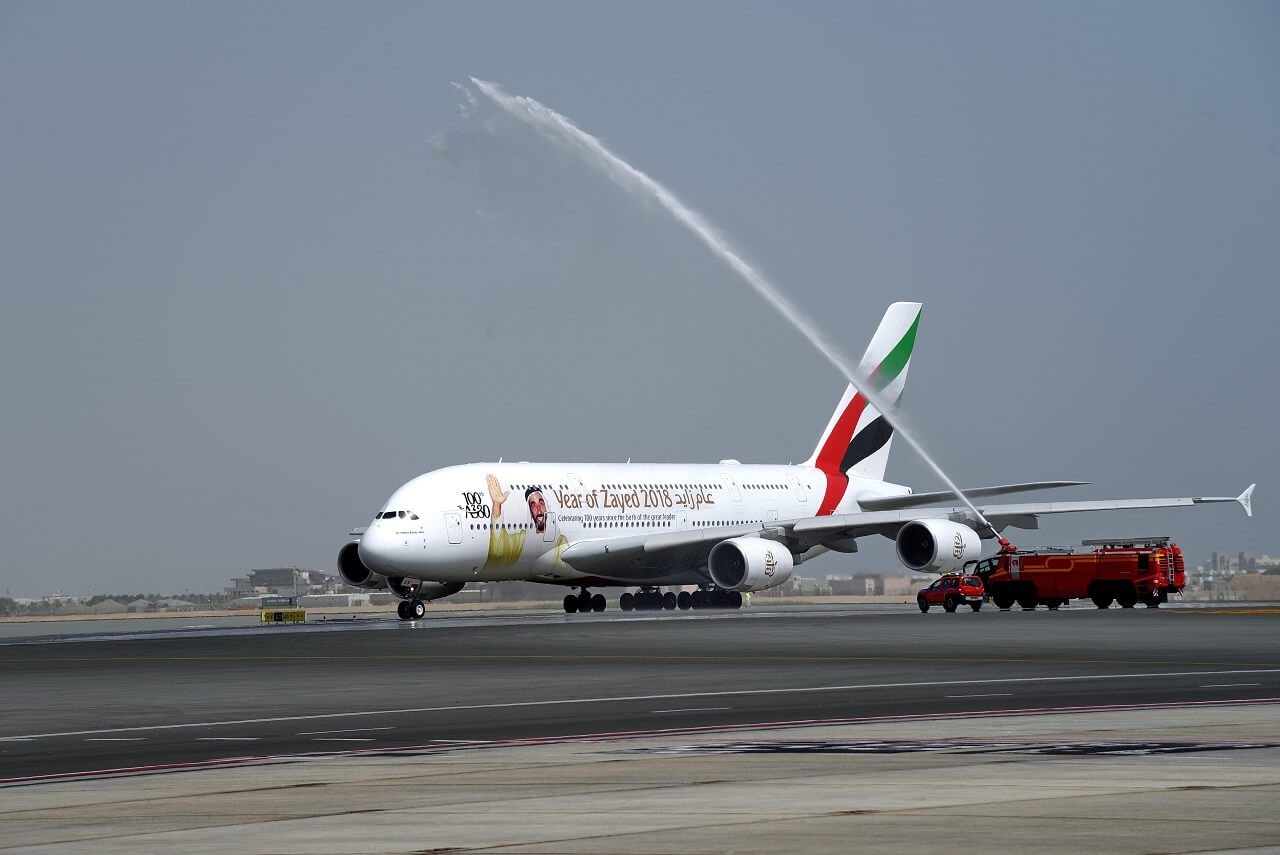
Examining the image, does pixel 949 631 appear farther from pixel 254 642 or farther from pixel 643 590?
pixel 643 590

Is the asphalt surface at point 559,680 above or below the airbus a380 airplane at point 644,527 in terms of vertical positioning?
below

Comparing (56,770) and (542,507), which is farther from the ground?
(542,507)

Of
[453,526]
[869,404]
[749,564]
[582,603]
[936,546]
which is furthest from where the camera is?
[869,404]

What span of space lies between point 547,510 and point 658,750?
5280 centimetres

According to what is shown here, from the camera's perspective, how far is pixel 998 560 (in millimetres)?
73000

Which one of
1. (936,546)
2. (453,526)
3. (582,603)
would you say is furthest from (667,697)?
(582,603)

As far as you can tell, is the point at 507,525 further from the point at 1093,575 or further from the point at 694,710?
the point at 694,710

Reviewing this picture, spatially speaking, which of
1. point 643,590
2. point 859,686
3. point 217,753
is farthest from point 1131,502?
point 217,753

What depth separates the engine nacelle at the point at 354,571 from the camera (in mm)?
75750

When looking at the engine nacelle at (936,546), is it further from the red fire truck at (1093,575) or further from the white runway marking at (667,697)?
the white runway marking at (667,697)

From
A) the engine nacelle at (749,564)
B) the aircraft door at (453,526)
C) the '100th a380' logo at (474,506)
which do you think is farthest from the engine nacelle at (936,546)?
the aircraft door at (453,526)

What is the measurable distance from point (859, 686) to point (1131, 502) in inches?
1957

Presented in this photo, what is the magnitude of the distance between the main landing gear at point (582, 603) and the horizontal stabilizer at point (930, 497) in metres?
13.3

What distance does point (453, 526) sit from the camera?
229 feet
